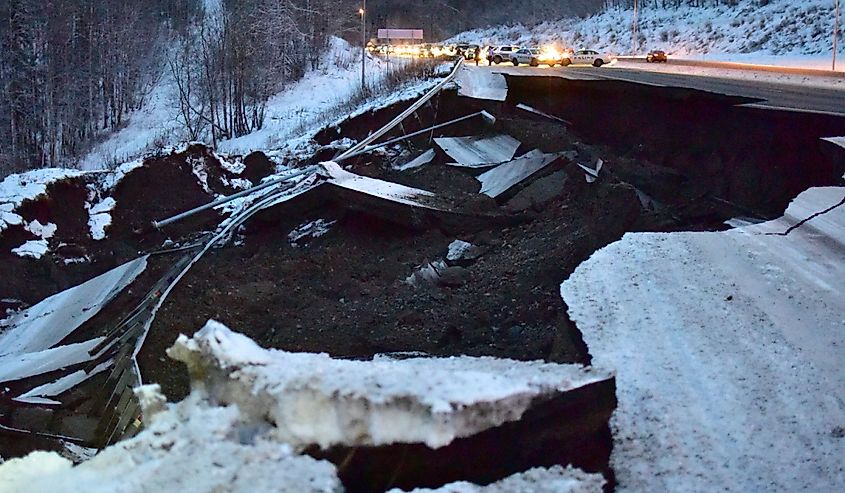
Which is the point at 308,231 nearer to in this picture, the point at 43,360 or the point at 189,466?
the point at 43,360

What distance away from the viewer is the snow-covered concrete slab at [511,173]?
9648 mm

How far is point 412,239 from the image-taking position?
9000 mm

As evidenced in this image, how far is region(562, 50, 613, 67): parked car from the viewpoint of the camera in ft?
113

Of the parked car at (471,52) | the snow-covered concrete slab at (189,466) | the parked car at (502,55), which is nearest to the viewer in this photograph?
the snow-covered concrete slab at (189,466)

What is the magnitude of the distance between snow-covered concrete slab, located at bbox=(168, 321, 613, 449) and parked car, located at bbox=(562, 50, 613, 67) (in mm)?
33352

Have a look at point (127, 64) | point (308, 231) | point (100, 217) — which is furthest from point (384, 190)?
point (127, 64)

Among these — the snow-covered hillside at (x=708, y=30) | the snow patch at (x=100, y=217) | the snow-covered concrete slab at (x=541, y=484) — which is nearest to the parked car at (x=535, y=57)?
A: the snow-covered hillside at (x=708, y=30)

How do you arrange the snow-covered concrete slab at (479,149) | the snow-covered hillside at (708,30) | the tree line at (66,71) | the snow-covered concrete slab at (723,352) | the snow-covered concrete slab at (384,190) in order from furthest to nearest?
the snow-covered hillside at (708,30), the tree line at (66,71), the snow-covered concrete slab at (479,149), the snow-covered concrete slab at (384,190), the snow-covered concrete slab at (723,352)

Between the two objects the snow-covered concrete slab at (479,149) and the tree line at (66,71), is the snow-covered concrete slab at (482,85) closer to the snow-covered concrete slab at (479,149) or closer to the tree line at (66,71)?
the snow-covered concrete slab at (479,149)

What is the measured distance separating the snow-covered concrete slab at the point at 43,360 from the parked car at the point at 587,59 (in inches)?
1178

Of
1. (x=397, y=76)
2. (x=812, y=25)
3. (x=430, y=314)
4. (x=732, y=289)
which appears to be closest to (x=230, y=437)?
(x=732, y=289)

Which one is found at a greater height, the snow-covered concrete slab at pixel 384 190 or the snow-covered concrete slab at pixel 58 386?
the snow-covered concrete slab at pixel 384 190

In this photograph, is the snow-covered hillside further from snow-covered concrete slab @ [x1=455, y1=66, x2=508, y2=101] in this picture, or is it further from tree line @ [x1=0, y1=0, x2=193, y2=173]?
tree line @ [x1=0, y1=0, x2=193, y2=173]

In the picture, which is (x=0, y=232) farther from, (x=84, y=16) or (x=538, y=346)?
(x=84, y=16)
